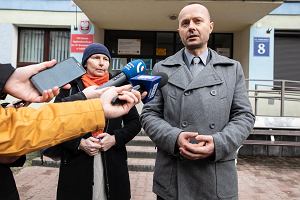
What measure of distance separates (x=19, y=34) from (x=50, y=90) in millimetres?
9527

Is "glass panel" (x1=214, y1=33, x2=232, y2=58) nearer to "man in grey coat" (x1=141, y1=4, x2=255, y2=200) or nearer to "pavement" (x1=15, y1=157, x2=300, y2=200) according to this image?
"pavement" (x1=15, y1=157, x2=300, y2=200)

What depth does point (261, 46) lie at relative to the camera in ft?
31.1

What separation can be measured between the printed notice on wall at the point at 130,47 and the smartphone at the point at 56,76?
350 inches

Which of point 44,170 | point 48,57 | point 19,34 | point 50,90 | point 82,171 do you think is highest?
point 19,34

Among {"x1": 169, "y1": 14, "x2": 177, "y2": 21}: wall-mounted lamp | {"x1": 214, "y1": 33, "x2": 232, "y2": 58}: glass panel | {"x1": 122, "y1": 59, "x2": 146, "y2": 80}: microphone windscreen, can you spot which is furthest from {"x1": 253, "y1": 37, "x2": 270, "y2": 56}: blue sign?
{"x1": 122, "y1": 59, "x2": 146, "y2": 80}: microphone windscreen

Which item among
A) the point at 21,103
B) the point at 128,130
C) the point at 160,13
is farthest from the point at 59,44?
the point at 21,103

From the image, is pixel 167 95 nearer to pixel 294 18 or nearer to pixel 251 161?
pixel 251 161

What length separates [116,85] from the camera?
1.51 m

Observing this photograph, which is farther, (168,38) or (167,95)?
(168,38)

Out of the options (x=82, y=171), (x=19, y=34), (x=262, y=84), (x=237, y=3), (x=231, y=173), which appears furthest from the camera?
(x=19, y=34)

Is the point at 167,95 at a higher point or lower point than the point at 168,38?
lower

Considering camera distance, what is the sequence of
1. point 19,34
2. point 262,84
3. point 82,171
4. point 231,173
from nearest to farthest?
point 231,173 < point 82,171 < point 262,84 < point 19,34

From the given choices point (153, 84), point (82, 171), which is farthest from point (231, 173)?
point (82, 171)

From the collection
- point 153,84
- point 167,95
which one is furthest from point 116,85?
point 167,95
